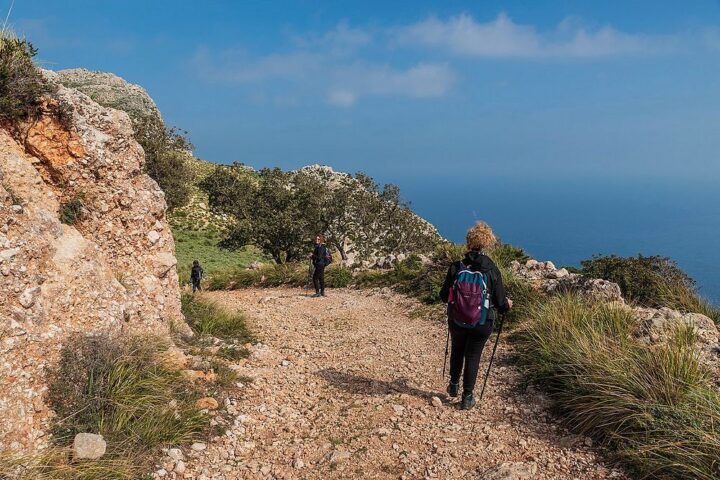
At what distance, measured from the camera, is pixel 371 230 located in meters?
32.6

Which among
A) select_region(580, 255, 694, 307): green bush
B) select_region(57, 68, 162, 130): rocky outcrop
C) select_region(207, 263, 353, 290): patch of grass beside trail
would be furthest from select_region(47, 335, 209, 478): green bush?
select_region(57, 68, 162, 130): rocky outcrop

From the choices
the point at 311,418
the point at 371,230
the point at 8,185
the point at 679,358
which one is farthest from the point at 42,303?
the point at 371,230

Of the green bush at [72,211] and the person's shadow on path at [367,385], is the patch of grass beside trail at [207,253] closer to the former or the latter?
the green bush at [72,211]

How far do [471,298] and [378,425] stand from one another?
6.52 feet

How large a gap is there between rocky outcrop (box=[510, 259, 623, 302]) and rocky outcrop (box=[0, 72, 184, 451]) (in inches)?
323

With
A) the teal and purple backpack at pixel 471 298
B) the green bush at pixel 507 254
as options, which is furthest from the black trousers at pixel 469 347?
the green bush at pixel 507 254

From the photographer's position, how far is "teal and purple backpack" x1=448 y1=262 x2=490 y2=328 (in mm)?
5469

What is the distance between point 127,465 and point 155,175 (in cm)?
2475

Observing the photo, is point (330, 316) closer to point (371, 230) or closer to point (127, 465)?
point (127, 465)

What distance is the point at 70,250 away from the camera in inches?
227

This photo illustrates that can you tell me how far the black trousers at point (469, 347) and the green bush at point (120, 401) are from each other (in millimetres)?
3266

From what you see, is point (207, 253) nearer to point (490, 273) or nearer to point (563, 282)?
point (563, 282)

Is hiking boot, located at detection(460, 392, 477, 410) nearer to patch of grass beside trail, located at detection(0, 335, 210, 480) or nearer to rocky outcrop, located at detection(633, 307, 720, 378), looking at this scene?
rocky outcrop, located at detection(633, 307, 720, 378)

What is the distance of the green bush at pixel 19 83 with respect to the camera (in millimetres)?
6211
